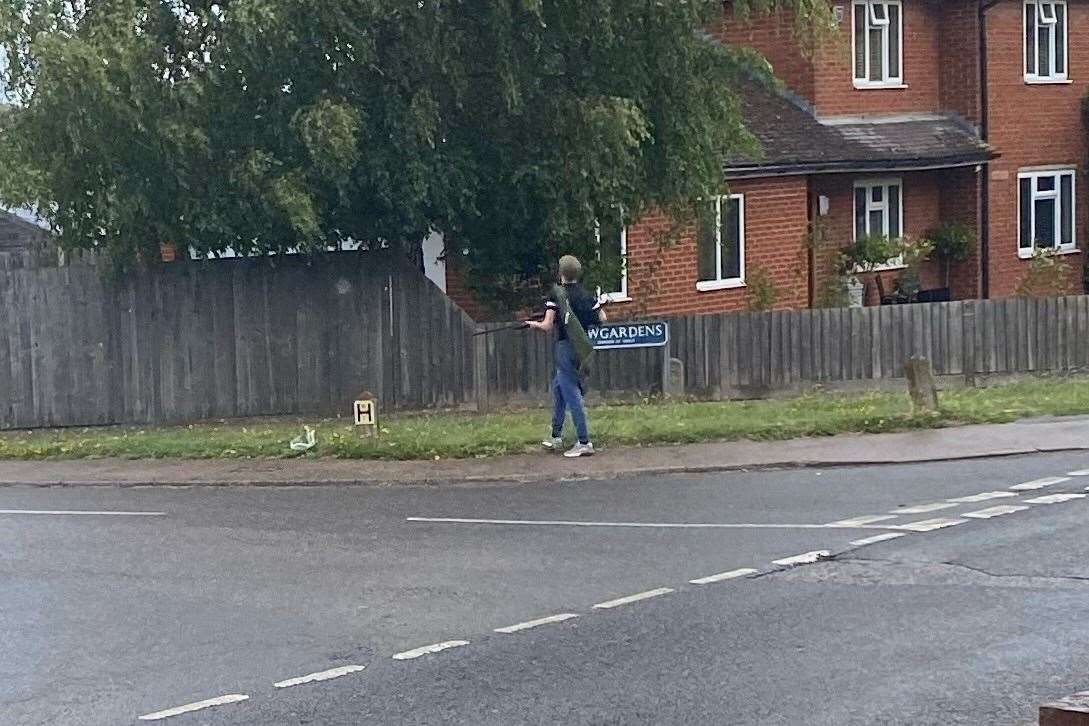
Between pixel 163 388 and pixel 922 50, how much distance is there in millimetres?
16583

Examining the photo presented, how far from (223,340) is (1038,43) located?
18374 mm

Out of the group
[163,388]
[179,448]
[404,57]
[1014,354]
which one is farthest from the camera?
[1014,354]

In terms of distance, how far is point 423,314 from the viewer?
20.4m

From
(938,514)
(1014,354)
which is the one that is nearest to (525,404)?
(1014,354)

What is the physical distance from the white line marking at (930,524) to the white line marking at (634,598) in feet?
8.19

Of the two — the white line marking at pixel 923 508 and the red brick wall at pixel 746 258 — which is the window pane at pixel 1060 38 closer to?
the red brick wall at pixel 746 258

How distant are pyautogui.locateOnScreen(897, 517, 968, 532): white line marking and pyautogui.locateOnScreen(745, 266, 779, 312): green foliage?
46.2ft

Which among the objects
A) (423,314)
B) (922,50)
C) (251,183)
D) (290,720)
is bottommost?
(290,720)

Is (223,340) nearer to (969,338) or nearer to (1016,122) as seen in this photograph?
(969,338)

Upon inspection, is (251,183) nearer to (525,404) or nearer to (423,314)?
(423,314)

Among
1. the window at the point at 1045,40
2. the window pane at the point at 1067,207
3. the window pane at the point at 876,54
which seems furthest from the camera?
the window pane at the point at 1067,207

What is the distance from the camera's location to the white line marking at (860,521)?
11.6 meters

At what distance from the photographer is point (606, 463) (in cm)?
1524

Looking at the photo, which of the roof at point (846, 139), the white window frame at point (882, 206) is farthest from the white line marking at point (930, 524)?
the white window frame at point (882, 206)
